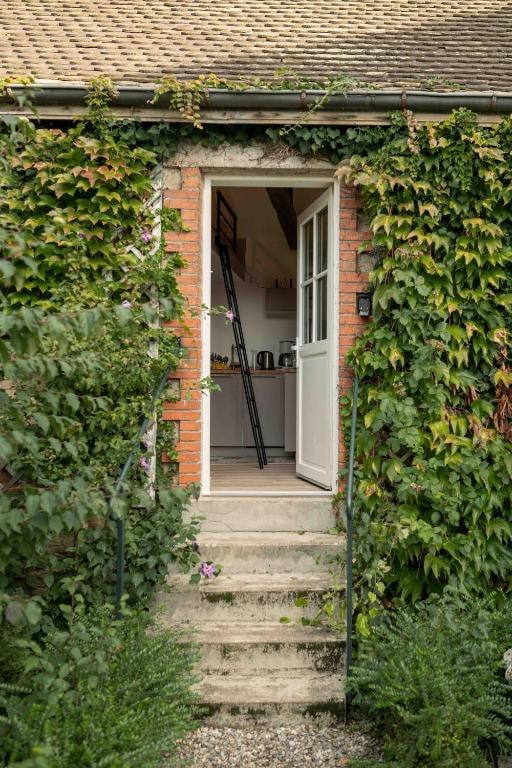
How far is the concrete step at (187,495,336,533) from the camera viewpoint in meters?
4.61

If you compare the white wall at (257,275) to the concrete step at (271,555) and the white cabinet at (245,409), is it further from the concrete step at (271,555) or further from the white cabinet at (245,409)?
the concrete step at (271,555)

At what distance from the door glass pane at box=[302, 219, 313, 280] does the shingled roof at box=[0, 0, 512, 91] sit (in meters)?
1.12

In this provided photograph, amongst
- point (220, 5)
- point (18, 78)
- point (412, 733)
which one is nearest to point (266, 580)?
point (412, 733)

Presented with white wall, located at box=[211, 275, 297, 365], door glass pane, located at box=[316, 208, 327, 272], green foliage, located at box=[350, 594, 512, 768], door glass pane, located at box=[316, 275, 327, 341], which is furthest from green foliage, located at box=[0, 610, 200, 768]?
white wall, located at box=[211, 275, 297, 365]

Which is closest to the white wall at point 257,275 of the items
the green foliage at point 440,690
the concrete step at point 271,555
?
the concrete step at point 271,555

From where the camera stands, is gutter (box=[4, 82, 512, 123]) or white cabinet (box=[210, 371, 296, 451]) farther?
white cabinet (box=[210, 371, 296, 451])

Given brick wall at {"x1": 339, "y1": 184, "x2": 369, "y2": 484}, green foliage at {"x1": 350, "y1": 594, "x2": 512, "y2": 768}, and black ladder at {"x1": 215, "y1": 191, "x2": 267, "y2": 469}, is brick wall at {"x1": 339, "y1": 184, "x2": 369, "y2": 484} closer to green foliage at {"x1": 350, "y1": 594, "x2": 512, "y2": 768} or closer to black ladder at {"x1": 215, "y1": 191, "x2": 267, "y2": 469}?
green foliage at {"x1": 350, "y1": 594, "x2": 512, "y2": 768}

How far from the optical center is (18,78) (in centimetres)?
446

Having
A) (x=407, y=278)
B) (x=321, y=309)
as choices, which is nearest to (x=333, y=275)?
(x=321, y=309)

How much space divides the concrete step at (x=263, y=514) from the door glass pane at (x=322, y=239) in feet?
5.77

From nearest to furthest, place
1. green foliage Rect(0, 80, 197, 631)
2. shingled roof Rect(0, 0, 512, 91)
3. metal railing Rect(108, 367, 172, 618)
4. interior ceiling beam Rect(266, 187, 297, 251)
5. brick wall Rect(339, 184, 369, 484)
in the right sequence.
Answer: metal railing Rect(108, 367, 172, 618) < green foliage Rect(0, 80, 197, 631) < brick wall Rect(339, 184, 369, 484) < shingled roof Rect(0, 0, 512, 91) < interior ceiling beam Rect(266, 187, 297, 251)

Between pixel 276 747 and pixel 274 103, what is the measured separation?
12.4 ft

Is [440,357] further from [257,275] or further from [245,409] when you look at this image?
[257,275]

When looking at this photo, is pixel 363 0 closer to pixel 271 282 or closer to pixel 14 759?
pixel 271 282
